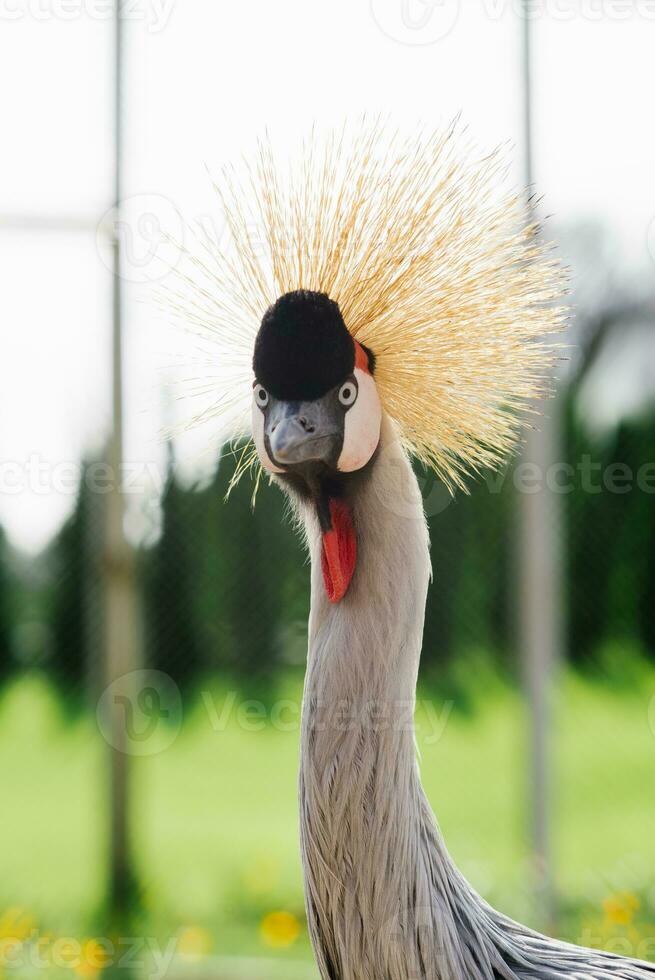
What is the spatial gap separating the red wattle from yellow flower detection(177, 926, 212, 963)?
3.63 ft

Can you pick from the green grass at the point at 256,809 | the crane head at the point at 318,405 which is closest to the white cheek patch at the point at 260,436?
the crane head at the point at 318,405

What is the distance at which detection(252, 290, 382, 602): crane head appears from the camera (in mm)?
775

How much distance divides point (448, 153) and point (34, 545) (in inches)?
45.3

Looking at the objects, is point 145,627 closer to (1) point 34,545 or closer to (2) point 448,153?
(1) point 34,545

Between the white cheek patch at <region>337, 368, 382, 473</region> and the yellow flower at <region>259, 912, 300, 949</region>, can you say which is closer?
the white cheek patch at <region>337, 368, 382, 473</region>

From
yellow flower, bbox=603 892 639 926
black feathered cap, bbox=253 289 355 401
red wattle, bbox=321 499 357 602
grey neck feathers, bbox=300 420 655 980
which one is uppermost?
black feathered cap, bbox=253 289 355 401

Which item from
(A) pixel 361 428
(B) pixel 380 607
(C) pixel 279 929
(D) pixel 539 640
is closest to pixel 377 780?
(B) pixel 380 607

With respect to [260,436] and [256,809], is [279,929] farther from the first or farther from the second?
[260,436]

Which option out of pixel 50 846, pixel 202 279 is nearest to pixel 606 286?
pixel 202 279

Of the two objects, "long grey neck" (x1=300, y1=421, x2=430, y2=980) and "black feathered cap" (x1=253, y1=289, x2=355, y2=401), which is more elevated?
"black feathered cap" (x1=253, y1=289, x2=355, y2=401)

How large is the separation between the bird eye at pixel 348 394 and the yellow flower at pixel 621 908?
1.26 m

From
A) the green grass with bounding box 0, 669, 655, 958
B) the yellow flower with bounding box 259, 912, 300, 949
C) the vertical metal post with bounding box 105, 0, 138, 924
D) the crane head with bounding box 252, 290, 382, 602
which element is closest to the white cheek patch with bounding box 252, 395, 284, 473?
the crane head with bounding box 252, 290, 382, 602

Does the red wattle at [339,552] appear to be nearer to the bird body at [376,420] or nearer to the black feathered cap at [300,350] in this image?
the bird body at [376,420]

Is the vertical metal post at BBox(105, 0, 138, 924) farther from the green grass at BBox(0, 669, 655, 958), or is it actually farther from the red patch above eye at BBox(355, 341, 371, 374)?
the red patch above eye at BBox(355, 341, 371, 374)
